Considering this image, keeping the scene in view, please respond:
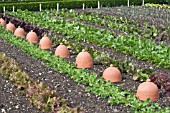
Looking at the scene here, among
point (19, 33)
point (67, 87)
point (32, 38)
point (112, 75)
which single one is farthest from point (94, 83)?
point (19, 33)

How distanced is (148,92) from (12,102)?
96.9 inches

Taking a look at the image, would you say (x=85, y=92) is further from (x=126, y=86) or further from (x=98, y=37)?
(x=98, y=37)

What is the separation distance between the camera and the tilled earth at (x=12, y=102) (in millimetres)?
7675

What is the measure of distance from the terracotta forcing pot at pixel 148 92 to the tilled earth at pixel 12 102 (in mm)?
1821

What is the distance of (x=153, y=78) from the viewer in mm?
8680

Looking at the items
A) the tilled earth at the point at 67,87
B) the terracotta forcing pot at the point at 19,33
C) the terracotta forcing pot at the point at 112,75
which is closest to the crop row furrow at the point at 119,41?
the terracotta forcing pot at the point at 19,33

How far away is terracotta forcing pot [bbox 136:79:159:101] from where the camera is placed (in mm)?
7809

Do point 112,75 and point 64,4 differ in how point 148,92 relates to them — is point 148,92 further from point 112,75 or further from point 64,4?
point 64,4

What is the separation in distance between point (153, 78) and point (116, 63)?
61.5 inches

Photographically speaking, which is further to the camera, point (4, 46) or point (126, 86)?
point (4, 46)

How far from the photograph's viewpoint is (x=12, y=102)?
8.07 metres

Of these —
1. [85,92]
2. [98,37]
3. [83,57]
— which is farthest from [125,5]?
[85,92]

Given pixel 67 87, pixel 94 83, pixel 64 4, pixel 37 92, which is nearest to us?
pixel 37 92

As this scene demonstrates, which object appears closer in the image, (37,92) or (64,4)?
(37,92)
